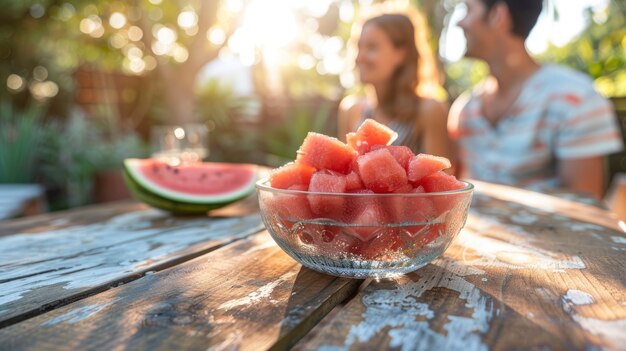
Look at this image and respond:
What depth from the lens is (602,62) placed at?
5.37 metres

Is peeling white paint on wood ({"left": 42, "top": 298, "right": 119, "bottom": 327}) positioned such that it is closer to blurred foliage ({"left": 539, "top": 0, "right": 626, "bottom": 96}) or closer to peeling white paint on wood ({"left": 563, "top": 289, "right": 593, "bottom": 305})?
peeling white paint on wood ({"left": 563, "top": 289, "right": 593, "bottom": 305})

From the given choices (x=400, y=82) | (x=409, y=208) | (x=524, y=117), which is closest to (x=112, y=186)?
(x=400, y=82)

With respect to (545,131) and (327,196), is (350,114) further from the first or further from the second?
(327,196)

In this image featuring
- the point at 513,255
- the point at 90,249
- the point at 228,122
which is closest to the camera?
the point at 513,255

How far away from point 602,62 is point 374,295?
539cm

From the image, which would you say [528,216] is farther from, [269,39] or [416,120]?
[269,39]

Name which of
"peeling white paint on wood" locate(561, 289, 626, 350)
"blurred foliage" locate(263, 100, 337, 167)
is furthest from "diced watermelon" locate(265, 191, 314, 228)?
"blurred foliage" locate(263, 100, 337, 167)

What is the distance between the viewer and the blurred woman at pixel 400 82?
358cm

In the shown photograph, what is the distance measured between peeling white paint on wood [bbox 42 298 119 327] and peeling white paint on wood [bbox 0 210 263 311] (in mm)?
132

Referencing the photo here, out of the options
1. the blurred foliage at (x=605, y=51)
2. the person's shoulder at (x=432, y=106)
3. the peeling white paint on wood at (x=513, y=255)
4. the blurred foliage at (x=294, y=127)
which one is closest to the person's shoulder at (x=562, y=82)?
the person's shoulder at (x=432, y=106)

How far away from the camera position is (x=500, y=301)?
0.88 metres

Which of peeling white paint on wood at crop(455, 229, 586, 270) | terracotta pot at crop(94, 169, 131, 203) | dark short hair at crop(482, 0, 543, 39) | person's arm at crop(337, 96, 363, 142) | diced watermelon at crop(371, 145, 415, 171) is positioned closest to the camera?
diced watermelon at crop(371, 145, 415, 171)

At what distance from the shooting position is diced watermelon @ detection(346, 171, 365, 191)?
94 cm

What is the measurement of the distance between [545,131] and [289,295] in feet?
7.99
